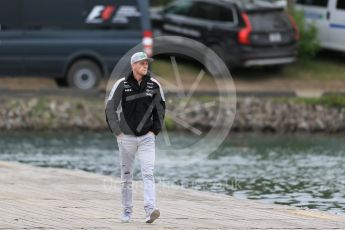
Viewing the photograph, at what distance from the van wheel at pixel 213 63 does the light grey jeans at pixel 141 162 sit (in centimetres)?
1559

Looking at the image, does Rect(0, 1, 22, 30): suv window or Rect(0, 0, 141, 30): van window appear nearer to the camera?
Rect(0, 1, 22, 30): suv window

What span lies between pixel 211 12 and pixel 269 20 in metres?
1.60

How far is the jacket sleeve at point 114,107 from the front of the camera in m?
12.4

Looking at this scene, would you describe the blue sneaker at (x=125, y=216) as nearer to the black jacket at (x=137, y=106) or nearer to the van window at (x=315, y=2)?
the black jacket at (x=137, y=106)

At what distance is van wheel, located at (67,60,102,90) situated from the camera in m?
26.7

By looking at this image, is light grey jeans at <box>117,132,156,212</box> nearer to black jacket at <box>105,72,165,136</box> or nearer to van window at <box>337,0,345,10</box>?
black jacket at <box>105,72,165,136</box>

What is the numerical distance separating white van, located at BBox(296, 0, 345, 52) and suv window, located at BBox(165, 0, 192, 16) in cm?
348

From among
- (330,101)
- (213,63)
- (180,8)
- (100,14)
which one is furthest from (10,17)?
(330,101)

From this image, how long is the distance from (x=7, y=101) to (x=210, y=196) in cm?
1138

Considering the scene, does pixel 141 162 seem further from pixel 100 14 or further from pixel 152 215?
pixel 100 14

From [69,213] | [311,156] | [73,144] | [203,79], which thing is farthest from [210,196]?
[203,79]

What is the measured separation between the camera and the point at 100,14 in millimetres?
26594

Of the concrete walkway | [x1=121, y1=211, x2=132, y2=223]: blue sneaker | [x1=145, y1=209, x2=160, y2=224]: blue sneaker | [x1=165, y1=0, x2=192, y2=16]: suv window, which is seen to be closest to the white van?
[x1=165, y1=0, x2=192, y2=16]: suv window

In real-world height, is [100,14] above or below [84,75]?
above
